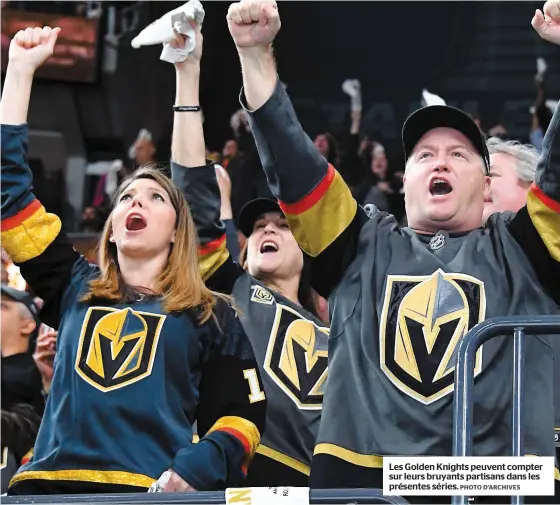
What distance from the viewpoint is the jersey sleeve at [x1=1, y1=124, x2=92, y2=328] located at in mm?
3330

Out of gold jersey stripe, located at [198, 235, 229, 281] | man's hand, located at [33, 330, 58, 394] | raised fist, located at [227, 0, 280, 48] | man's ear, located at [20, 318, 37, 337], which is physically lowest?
man's hand, located at [33, 330, 58, 394]

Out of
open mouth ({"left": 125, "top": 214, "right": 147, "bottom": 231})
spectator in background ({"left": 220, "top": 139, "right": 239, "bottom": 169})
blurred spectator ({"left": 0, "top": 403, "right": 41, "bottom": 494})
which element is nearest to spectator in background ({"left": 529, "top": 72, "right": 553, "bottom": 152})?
spectator in background ({"left": 220, "top": 139, "right": 239, "bottom": 169})

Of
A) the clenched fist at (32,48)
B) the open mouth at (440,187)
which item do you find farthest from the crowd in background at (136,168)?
the open mouth at (440,187)

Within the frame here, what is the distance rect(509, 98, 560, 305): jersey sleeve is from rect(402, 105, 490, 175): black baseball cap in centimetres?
27

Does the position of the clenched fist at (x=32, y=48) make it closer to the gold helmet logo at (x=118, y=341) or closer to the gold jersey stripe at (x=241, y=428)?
the gold helmet logo at (x=118, y=341)

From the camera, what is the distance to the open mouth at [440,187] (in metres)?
3.07

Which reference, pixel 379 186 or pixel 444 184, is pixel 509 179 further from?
pixel 379 186

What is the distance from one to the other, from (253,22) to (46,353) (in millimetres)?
2114

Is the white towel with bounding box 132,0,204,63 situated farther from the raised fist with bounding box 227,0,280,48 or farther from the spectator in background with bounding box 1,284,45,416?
the spectator in background with bounding box 1,284,45,416

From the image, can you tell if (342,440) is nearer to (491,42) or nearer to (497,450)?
(497,450)

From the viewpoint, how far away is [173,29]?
3590mm

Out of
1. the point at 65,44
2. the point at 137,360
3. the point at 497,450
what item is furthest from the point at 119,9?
the point at 497,450

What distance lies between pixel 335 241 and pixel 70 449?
86cm

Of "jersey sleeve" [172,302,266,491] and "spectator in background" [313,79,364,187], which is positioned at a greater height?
"spectator in background" [313,79,364,187]
